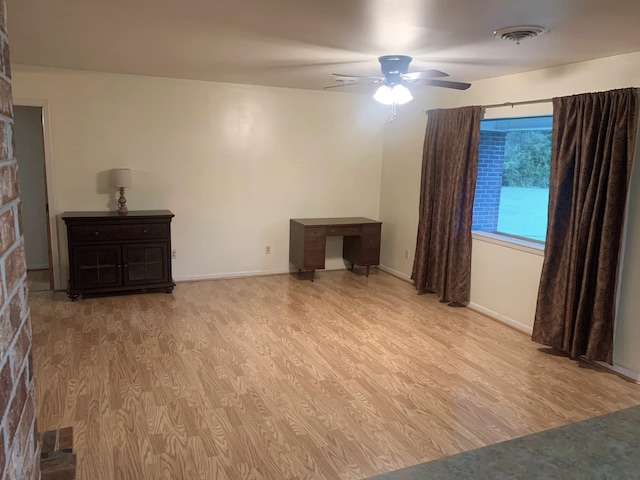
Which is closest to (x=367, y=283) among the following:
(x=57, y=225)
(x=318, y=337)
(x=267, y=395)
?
(x=318, y=337)

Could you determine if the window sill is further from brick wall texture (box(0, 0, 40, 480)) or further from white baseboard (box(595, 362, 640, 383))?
brick wall texture (box(0, 0, 40, 480))

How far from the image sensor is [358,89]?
223 inches

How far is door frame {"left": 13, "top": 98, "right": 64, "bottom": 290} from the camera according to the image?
4.75 metres

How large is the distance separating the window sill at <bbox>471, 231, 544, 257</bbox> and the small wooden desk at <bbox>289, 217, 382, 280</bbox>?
1.43 meters

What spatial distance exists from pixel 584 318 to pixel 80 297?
182 inches

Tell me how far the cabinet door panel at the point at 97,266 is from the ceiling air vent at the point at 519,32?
3961mm

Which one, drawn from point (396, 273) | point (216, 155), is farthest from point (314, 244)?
point (216, 155)

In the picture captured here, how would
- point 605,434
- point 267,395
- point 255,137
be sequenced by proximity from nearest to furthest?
point 605,434
point 267,395
point 255,137

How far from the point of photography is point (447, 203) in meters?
4.96

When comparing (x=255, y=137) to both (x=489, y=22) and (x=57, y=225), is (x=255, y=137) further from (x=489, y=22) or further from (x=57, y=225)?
(x=489, y=22)

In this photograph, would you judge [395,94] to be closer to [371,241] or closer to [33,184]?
[371,241]

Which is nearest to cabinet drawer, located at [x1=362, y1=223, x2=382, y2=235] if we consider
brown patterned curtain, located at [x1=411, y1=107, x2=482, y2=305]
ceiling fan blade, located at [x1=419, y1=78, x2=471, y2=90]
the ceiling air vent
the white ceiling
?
brown patterned curtain, located at [x1=411, y1=107, x2=482, y2=305]

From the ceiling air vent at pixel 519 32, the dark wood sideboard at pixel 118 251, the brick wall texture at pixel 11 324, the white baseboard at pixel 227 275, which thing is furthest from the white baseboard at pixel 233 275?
the brick wall texture at pixel 11 324

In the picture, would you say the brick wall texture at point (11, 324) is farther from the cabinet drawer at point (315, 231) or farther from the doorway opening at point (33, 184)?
the doorway opening at point (33, 184)
